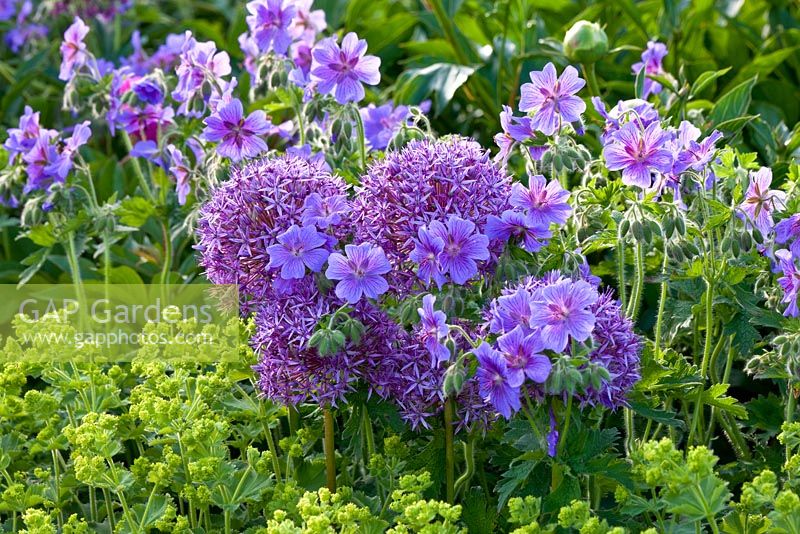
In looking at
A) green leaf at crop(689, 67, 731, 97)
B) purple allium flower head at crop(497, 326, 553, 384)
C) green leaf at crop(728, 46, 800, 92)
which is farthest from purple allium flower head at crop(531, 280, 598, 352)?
green leaf at crop(728, 46, 800, 92)

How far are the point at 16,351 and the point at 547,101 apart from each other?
1.04 metres

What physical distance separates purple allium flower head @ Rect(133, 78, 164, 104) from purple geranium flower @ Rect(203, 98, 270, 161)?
0.47 meters

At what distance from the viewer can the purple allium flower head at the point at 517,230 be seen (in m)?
1.56

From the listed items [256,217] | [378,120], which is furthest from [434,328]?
[378,120]

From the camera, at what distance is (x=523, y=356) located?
141cm

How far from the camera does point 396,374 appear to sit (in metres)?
1.62

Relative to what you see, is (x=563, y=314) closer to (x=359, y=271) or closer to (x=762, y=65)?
(x=359, y=271)

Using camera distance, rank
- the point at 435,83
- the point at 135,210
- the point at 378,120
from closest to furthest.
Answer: the point at 378,120, the point at 135,210, the point at 435,83

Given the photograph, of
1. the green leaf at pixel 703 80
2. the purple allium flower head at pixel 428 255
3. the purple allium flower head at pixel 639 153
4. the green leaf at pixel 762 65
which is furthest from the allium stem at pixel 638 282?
the green leaf at pixel 762 65

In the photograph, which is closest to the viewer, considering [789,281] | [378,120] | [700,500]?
[700,500]

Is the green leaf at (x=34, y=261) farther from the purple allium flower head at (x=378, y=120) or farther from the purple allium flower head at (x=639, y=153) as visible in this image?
the purple allium flower head at (x=639, y=153)

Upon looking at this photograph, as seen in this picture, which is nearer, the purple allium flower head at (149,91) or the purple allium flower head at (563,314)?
the purple allium flower head at (563,314)

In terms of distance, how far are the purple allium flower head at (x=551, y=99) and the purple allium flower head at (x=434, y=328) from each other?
0.37 metres

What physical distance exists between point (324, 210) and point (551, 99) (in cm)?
38
